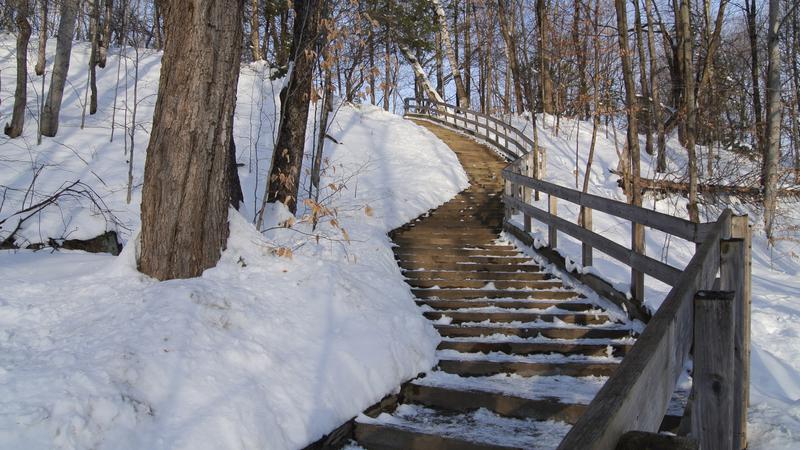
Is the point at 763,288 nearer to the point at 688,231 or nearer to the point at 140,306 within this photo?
the point at 688,231

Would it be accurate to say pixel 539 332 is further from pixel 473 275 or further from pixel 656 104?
pixel 656 104

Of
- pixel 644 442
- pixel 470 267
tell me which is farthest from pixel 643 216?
pixel 644 442

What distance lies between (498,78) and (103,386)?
1594 inches

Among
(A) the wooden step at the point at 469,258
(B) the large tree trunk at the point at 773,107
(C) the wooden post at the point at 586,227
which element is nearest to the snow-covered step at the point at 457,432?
(C) the wooden post at the point at 586,227

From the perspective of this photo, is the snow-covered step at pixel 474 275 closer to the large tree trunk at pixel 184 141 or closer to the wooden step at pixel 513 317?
the wooden step at pixel 513 317

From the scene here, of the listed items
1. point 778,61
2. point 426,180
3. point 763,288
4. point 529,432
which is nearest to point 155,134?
point 529,432

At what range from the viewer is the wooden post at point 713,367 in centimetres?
207

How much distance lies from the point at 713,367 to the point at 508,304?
477 centimetres

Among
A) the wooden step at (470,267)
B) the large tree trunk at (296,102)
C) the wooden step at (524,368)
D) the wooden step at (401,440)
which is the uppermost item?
the large tree trunk at (296,102)

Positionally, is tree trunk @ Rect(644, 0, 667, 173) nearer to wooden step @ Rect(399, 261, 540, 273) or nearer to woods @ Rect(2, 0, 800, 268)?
woods @ Rect(2, 0, 800, 268)

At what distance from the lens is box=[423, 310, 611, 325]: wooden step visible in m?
6.24

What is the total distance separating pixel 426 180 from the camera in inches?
615

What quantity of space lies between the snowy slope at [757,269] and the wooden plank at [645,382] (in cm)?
278

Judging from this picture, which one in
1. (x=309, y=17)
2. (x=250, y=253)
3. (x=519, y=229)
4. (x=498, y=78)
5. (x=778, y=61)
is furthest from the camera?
(x=498, y=78)
